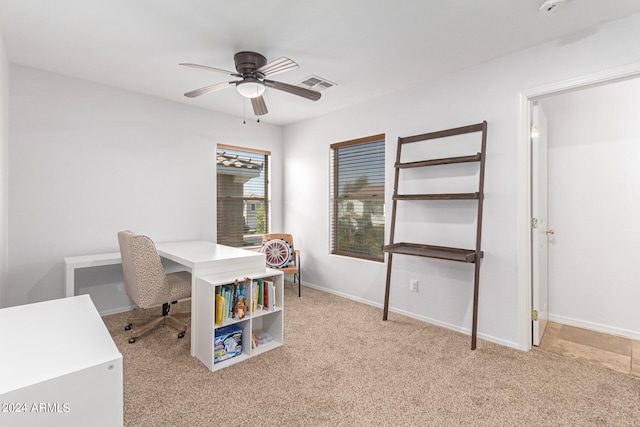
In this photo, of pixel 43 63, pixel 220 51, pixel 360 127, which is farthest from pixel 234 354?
pixel 43 63

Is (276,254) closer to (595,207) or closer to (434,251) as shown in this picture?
(434,251)

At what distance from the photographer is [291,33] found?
2.32 meters

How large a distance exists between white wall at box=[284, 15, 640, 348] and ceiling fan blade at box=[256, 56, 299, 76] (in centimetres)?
162

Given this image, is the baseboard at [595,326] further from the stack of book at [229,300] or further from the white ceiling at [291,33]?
the stack of book at [229,300]

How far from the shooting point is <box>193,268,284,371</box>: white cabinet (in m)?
2.28

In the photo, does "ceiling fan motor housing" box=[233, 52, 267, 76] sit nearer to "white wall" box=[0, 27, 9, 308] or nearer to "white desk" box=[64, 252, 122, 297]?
"white wall" box=[0, 27, 9, 308]

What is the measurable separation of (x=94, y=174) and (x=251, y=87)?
6.66 ft

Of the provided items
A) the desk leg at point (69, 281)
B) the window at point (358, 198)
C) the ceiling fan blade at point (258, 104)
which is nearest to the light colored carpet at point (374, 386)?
the desk leg at point (69, 281)

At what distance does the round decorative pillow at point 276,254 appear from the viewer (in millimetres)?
4141

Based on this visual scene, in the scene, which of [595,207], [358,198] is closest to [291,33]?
[358,198]

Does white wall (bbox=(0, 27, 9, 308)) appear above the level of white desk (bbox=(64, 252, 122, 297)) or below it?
above

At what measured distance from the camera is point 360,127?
386 centimetres

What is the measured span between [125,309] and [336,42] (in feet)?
11.3

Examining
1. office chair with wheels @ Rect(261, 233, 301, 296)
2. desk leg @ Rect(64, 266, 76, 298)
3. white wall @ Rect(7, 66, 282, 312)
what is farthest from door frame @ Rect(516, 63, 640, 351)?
desk leg @ Rect(64, 266, 76, 298)
